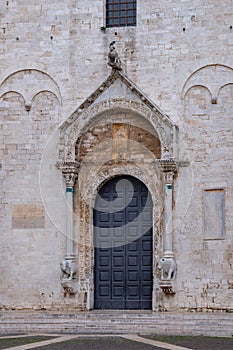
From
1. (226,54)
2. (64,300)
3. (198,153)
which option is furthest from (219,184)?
(64,300)

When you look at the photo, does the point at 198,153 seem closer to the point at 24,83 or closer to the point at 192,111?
the point at 192,111

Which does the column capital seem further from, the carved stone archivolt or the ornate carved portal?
the carved stone archivolt

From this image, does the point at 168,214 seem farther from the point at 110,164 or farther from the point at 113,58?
the point at 113,58

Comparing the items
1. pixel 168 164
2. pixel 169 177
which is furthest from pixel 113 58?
pixel 169 177

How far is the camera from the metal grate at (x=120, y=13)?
1989cm

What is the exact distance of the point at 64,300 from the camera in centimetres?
1920

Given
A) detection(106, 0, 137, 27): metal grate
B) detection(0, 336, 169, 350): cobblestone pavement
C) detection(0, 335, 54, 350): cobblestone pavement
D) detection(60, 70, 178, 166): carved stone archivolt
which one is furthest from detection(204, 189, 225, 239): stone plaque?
detection(0, 335, 54, 350): cobblestone pavement

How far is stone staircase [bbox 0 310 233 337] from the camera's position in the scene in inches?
635

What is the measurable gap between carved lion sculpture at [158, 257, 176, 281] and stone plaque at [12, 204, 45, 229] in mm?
3220

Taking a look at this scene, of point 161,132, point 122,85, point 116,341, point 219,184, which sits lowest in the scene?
point 116,341

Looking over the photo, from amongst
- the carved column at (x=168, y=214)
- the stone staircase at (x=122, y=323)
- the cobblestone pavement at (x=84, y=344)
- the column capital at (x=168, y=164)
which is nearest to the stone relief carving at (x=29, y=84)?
the column capital at (x=168, y=164)

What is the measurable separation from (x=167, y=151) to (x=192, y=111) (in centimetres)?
118

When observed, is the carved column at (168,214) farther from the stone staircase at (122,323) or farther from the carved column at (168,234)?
the stone staircase at (122,323)

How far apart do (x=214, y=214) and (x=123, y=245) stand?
243 centimetres
